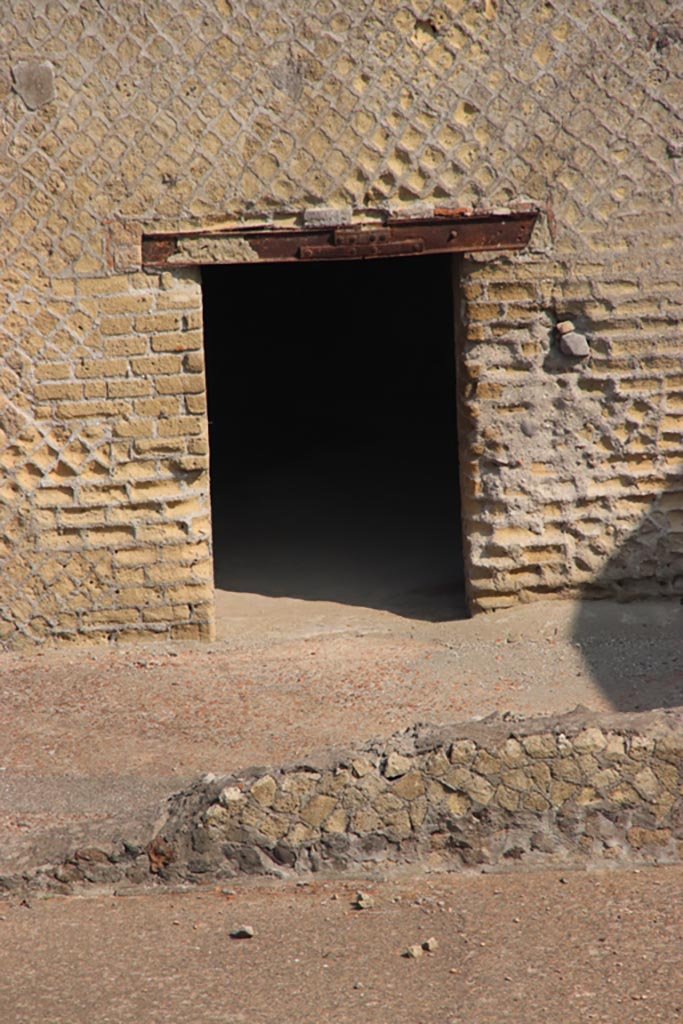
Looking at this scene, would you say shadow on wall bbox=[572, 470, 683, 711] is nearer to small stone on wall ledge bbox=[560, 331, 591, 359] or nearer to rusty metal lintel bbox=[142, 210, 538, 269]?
small stone on wall ledge bbox=[560, 331, 591, 359]

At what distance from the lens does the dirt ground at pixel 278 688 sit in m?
4.93

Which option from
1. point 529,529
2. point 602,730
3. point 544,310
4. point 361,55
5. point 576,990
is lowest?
point 576,990

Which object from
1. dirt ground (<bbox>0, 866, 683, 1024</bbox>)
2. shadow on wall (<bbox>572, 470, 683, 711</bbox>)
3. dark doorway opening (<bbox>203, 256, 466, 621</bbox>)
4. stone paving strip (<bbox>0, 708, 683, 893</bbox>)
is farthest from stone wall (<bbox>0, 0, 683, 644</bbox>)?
dirt ground (<bbox>0, 866, 683, 1024</bbox>)

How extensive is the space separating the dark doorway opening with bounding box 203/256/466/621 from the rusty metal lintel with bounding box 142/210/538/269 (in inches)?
84.9

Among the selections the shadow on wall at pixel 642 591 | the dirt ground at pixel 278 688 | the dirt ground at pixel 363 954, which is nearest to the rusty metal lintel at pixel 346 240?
the shadow on wall at pixel 642 591

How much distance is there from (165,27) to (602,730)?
368cm

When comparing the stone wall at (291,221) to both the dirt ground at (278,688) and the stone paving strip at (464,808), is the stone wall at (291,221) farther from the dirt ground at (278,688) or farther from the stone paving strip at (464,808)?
the stone paving strip at (464,808)

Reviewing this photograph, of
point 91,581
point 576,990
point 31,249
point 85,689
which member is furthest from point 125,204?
point 576,990

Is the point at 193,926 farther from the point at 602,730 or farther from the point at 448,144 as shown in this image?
the point at 448,144

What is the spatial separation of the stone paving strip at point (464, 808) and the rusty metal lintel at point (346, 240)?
2.79 metres

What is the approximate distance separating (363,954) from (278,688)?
227cm

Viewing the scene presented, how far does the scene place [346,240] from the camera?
20.0ft

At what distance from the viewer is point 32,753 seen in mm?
5137

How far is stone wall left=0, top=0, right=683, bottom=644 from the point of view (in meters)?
5.96
